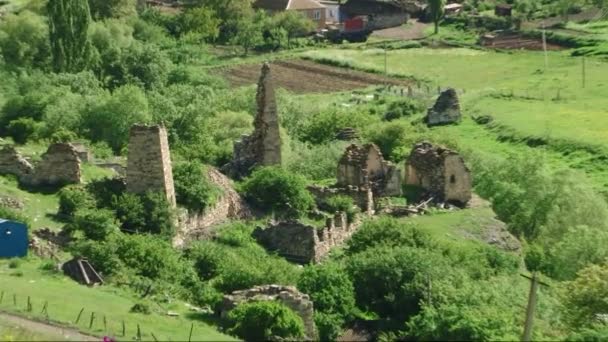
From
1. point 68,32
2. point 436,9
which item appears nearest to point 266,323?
point 68,32

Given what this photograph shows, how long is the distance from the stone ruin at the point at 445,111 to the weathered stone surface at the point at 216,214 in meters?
34.3

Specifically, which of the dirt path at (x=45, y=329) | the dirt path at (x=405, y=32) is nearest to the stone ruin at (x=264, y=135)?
the dirt path at (x=45, y=329)

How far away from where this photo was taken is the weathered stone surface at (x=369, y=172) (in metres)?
43.2

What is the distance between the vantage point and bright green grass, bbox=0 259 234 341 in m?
24.9

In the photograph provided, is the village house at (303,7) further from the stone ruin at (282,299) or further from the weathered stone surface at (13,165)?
the stone ruin at (282,299)

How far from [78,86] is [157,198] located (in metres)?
28.5

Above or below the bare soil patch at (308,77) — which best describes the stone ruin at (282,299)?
above

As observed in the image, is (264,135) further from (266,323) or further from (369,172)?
(266,323)

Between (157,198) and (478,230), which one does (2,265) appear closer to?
(157,198)

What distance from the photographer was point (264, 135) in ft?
139

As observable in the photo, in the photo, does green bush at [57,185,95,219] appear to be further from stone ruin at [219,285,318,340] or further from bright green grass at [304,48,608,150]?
bright green grass at [304,48,608,150]

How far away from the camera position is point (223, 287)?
1173 inches

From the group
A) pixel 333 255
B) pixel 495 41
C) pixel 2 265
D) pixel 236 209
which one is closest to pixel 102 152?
pixel 236 209

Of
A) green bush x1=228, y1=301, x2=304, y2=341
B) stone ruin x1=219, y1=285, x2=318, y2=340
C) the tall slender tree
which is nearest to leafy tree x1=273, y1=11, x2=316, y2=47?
the tall slender tree
